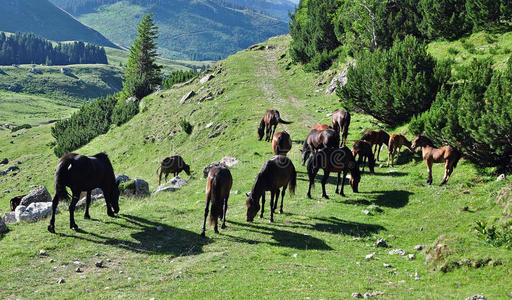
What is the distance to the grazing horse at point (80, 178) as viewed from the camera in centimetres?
1496

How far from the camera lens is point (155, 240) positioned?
48.0 ft

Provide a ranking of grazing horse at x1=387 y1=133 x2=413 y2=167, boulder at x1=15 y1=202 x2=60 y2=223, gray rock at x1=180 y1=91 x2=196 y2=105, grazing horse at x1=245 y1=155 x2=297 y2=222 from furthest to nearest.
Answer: gray rock at x1=180 y1=91 x2=196 y2=105
grazing horse at x1=387 y1=133 x2=413 y2=167
boulder at x1=15 y1=202 x2=60 y2=223
grazing horse at x1=245 y1=155 x2=297 y2=222

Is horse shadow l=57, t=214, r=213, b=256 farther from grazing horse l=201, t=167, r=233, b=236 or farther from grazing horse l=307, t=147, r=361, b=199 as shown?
grazing horse l=307, t=147, r=361, b=199

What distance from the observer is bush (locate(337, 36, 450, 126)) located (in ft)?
87.9

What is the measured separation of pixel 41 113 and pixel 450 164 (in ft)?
553

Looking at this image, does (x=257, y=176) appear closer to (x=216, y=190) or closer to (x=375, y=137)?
(x=216, y=190)

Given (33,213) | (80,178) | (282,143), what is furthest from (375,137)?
(33,213)

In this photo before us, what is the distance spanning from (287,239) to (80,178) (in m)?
8.80

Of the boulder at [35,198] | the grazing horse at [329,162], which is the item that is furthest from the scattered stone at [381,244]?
the boulder at [35,198]

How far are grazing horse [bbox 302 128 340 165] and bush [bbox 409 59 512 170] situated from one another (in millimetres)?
5636

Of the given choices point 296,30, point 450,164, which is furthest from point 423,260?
point 296,30

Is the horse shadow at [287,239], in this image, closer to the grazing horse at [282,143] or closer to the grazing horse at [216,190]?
the grazing horse at [216,190]

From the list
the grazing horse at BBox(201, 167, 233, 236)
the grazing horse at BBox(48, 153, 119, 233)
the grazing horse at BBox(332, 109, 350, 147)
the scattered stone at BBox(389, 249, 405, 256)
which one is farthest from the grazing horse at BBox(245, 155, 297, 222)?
the grazing horse at BBox(332, 109, 350, 147)

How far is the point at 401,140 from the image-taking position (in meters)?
23.5
